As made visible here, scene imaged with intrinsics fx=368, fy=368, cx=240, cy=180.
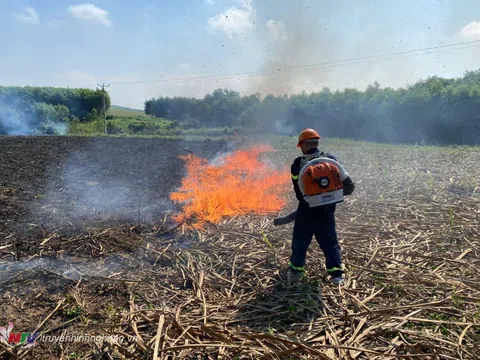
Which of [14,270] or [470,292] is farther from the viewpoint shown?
[14,270]

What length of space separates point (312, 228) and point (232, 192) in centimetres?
355

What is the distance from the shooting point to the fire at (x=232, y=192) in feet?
24.1

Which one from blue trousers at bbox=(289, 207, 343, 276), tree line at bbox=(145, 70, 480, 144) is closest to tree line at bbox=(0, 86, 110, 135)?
tree line at bbox=(145, 70, 480, 144)

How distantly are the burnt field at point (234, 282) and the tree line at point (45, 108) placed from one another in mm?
28671

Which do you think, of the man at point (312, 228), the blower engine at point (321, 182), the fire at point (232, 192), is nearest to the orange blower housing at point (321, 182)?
the blower engine at point (321, 182)

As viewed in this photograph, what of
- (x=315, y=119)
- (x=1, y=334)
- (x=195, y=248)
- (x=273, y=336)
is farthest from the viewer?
(x=315, y=119)

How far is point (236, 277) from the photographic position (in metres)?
4.90

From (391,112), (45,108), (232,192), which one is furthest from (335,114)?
(232,192)

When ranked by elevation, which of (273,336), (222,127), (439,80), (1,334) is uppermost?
(439,80)

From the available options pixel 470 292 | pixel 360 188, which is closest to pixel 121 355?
pixel 470 292

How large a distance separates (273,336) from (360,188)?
7.05 m

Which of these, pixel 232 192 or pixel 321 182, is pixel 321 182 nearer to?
pixel 321 182

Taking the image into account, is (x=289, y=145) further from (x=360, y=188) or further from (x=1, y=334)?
(x=1, y=334)

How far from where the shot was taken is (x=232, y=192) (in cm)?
806
